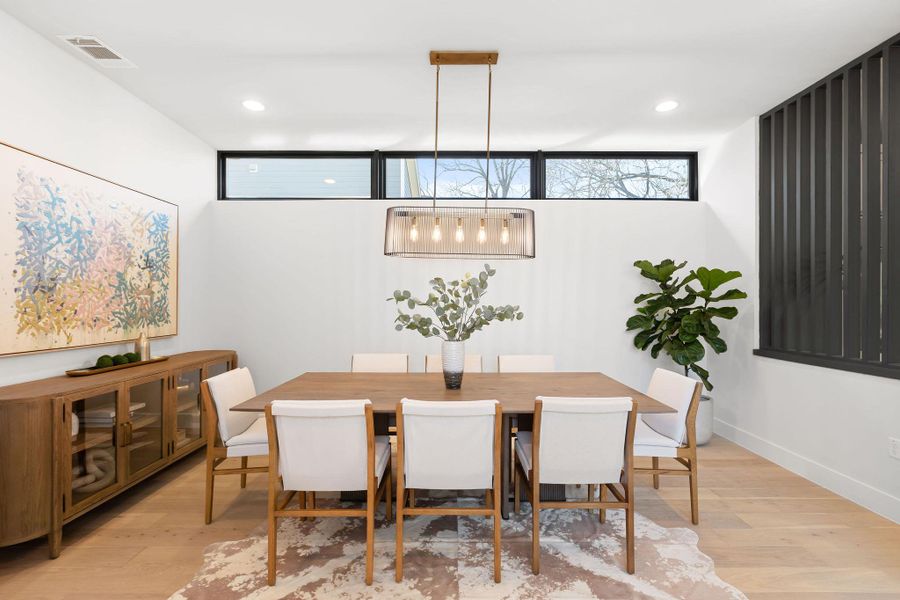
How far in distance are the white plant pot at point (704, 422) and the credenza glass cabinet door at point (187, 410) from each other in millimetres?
4279

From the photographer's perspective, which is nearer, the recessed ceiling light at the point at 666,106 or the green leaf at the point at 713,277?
the recessed ceiling light at the point at 666,106

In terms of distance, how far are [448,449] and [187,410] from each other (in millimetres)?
2527

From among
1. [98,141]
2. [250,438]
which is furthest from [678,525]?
[98,141]

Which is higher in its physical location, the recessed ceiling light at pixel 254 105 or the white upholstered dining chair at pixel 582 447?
the recessed ceiling light at pixel 254 105

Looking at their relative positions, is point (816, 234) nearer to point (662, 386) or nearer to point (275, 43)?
point (662, 386)

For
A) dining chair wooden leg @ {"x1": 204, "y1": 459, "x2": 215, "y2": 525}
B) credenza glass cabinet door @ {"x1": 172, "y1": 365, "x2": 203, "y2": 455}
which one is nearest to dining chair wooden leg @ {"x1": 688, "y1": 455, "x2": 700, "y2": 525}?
dining chair wooden leg @ {"x1": 204, "y1": 459, "x2": 215, "y2": 525}

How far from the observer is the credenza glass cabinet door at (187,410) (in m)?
3.39

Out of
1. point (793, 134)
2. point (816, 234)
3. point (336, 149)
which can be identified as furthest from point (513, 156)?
point (816, 234)

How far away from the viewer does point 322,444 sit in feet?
6.88

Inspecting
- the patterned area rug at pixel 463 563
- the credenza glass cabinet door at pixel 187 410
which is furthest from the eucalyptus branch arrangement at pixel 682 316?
the credenza glass cabinet door at pixel 187 410

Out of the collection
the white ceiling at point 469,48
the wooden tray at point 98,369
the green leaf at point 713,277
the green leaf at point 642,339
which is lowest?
the wooden tray at point 98,369

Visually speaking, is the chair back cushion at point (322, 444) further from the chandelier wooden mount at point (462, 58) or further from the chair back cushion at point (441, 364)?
the chandelier wooden mount at point (462, 58)

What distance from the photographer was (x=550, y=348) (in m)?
4.68

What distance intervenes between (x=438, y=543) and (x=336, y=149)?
3.80 meters
